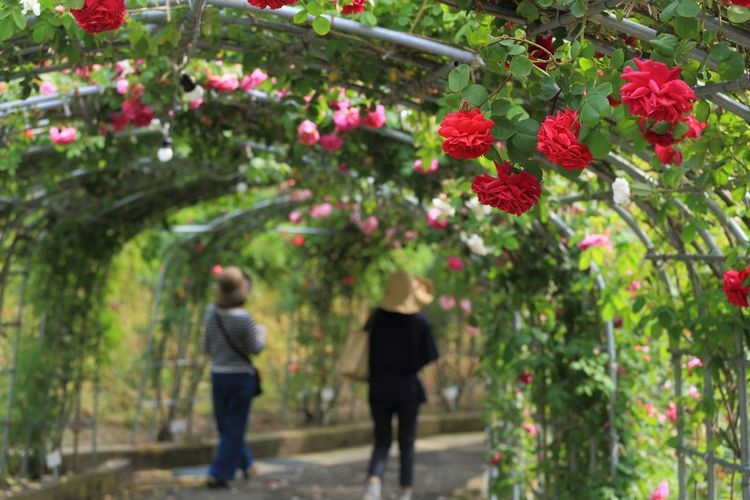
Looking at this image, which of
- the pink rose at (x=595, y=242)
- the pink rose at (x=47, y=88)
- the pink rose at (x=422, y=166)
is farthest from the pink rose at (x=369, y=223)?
the pink rose at (x=47, y=88)

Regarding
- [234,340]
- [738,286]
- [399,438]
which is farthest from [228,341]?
[738,286]

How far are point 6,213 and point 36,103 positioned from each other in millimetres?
1883

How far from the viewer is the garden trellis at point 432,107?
1972mm

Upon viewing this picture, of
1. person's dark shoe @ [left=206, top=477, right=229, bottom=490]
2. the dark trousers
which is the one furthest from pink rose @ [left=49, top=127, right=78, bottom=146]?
person's dark shoe @ [left=206, top=477, right=229, bottom=490]

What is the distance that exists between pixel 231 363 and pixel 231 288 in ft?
1.67

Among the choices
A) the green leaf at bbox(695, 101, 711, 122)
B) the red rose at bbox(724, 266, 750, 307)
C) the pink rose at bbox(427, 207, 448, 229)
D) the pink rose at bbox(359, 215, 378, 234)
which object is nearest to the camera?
the green leaf at bbox(695, 101, 711, 122)

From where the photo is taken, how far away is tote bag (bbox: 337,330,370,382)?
5883 mm

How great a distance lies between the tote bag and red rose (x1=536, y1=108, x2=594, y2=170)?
13.9 ft

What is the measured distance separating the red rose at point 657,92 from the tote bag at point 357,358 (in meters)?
4.36

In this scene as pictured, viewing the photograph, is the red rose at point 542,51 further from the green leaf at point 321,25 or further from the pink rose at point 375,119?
the pink rose at point 375,119

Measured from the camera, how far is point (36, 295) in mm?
6234

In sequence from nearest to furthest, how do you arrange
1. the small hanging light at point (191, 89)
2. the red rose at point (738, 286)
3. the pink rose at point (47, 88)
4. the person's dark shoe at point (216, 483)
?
the red rose at point (738, 286), the small hanging light at point (191, 89), the pink rose at point (47, 88), the person's dark shoe at point (216, 483)

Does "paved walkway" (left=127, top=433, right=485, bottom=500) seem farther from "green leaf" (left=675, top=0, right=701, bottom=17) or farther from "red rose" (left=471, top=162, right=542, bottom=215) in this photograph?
"green leaf" (left=675, top=0, right=701, bottom=17)

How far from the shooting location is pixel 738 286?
2.49 m
